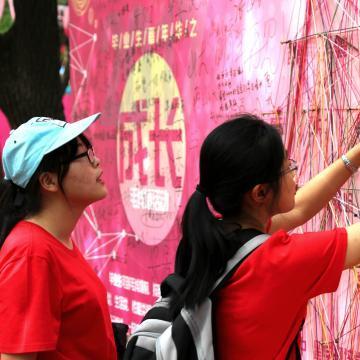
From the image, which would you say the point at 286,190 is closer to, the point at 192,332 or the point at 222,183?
the point at 222,183

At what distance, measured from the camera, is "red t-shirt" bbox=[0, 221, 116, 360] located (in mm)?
1514

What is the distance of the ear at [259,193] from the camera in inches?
55.8

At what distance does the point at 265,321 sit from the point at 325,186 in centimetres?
55

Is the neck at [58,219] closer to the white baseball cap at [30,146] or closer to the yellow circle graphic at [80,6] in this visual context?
the white baseball cap at [30,146]

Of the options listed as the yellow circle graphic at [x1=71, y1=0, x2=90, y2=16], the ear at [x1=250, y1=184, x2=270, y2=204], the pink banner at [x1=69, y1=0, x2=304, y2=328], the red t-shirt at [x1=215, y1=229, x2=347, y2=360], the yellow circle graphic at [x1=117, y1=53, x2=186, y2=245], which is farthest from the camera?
the yellow circle graphic at [x1=71, y1=0, x2=90, y2=16]

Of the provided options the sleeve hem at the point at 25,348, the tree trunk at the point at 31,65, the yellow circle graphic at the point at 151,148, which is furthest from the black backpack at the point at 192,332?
the tree trunk at the point at 31,65

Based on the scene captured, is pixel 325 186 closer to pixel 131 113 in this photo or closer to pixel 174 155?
pixel 174 155

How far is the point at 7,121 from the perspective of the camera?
4043 millimetres

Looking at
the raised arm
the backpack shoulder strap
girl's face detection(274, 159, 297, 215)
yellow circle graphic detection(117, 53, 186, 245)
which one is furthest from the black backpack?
yellow circle graphic detection(117, 53, 186, 245)

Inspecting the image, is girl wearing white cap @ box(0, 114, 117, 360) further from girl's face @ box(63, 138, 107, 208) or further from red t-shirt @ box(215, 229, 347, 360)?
red t-shirt @ box(215, 229, 347, 360)

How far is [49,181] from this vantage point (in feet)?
5.62

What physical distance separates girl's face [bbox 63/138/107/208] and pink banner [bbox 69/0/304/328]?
970 mm

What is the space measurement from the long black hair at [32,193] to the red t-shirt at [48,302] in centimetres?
5

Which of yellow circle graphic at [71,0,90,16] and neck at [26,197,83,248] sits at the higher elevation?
yellow circle graphic at [71,0,90,16]
